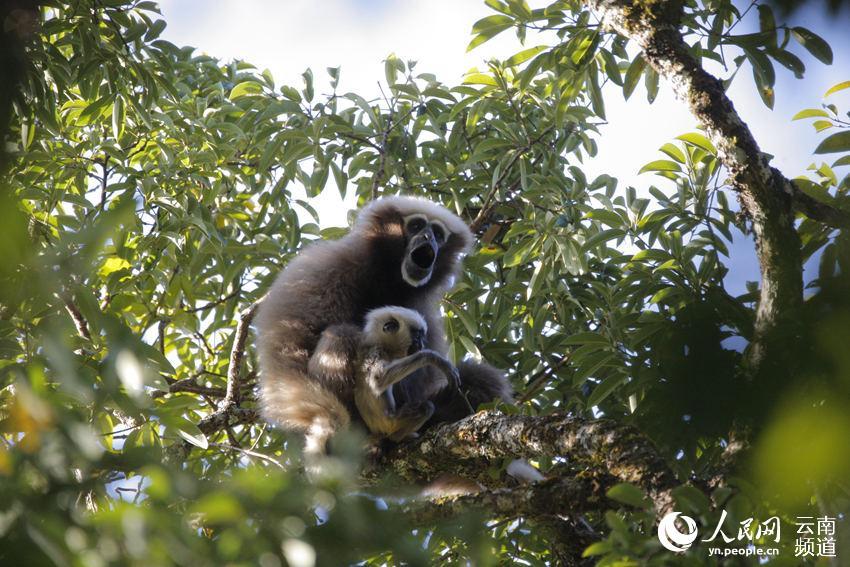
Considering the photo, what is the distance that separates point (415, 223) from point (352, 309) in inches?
38.2

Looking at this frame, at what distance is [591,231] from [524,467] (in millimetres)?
1687

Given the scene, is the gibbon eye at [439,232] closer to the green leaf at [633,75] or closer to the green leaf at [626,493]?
the green leaf at [633,75]

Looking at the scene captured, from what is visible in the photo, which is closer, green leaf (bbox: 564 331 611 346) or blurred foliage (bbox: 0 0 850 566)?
blurred foliage (bbox: 0 0 850 566)

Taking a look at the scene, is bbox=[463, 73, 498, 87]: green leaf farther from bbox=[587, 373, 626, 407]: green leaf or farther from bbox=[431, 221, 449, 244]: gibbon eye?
bbox=[587, 373, 626, 407]: green leaf

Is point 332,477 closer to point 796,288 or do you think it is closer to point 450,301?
point 796,288

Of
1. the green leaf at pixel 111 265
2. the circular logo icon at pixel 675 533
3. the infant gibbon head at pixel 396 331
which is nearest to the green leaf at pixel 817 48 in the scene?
the circular logo icon at pixel 675 533

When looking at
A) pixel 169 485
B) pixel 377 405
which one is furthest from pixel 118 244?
pixel 169 485

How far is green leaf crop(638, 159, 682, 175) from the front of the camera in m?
4.08

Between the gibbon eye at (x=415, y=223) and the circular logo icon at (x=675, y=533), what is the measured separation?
3.63 metres

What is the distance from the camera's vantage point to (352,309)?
15.7 ft

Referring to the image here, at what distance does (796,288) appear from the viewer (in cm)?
168

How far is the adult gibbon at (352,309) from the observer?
4.15 metres

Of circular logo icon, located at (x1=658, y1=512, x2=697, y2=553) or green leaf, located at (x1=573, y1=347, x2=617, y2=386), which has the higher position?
green leaf, located at (x1=573, y1=347, x2=617, y2=386)

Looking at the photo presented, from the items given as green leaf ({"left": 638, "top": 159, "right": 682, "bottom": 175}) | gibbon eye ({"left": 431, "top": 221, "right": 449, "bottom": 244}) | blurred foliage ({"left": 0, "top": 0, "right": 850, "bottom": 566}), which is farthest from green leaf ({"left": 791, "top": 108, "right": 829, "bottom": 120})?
gibbon eye ({"left": 431, "top": 221, "right": 449, "bottom": 244})
